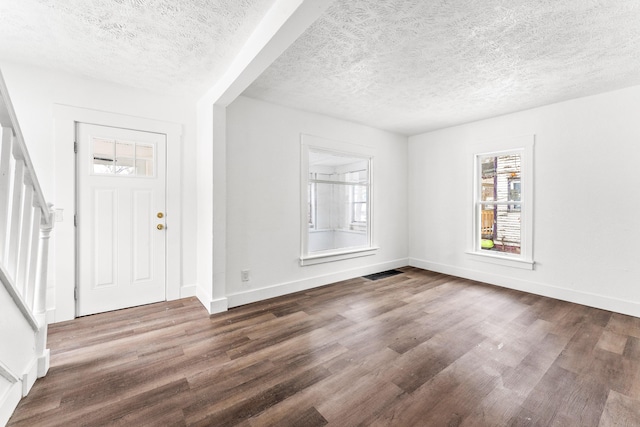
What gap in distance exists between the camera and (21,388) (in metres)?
1.62

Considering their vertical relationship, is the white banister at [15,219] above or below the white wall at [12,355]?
above

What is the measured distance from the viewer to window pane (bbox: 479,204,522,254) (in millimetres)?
4105

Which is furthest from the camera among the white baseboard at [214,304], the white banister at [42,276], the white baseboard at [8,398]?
the white baseboard at [214,304]

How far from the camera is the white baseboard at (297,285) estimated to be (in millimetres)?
3221

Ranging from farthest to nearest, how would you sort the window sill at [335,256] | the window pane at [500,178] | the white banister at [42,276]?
the window pane at [500,178] → the window sill at [335,256] → the white banister at [42,276]

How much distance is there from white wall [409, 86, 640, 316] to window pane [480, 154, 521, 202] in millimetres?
269

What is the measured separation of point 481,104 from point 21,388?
16.2 feet

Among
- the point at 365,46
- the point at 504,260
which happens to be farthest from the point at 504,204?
the point at 365,46

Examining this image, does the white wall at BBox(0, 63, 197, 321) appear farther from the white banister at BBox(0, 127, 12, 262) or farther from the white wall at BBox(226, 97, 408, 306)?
the white banister at BBox(0, 127, 12, 262)

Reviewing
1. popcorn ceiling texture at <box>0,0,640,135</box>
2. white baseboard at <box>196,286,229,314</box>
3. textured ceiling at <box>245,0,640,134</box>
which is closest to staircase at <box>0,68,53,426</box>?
popcorn ceiling texture at <box>0,0,640,135</box>

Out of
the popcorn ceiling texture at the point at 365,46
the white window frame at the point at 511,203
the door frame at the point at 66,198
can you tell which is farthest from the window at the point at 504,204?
the door frame at the point at 66,198

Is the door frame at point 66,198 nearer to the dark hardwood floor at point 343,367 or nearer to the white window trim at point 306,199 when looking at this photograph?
the dark hardwood floor at point 343,367

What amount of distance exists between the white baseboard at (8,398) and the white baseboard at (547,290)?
4.94 m

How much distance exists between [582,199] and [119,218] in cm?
540
